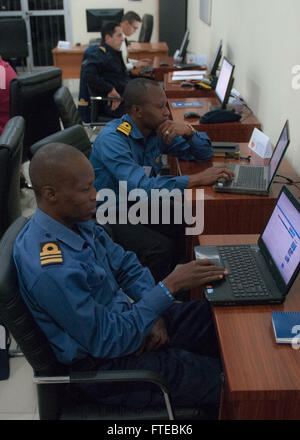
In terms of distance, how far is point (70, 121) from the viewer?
10.1 ft

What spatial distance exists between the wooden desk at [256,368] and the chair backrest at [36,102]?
7.50 ft

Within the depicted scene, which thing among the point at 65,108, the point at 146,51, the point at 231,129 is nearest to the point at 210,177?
the point at 231,129

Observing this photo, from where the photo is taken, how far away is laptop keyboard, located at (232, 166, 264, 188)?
224 cm

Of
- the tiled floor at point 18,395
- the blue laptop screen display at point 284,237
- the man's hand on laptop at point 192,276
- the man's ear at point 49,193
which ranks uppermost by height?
the man's ear at point 49,193

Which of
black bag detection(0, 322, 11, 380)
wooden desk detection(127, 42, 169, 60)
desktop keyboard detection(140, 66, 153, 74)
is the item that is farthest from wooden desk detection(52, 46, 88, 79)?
black bag detection(0, 322, 11, 380)

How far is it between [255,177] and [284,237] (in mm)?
923

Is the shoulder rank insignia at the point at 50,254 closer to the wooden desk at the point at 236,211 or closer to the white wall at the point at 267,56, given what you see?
the wooden desk at the point at 236,211

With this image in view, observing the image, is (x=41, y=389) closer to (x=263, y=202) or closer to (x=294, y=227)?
(x=294, y=227)

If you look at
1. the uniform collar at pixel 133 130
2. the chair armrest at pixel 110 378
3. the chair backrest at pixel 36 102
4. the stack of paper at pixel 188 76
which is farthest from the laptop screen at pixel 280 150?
the stack of paper at pixel 188 76

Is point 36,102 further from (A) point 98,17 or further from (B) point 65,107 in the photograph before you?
(A) point 98,17

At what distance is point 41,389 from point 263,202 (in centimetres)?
131

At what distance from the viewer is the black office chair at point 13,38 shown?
6.99 m

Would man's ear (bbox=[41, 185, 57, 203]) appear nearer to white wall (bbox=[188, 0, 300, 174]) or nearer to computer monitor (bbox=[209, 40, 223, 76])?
white wall (bbox=[188, 0, 300, 174])

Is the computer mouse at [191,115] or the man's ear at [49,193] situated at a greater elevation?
the man's ear at [49,193]
